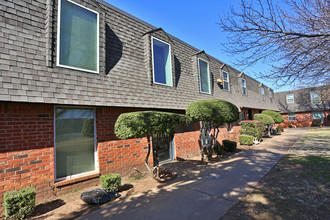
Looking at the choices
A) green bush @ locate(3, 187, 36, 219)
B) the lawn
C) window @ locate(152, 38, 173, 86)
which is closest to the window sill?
green bush @ locate(3, 187, 36, 219)

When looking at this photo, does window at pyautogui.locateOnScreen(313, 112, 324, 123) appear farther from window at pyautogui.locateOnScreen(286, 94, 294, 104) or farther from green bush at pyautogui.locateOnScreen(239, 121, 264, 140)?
green bush at pyautogui.locateOnScreen(239, 121, 264, 140)

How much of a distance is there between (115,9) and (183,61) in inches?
169

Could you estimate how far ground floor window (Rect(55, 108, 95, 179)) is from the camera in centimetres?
470

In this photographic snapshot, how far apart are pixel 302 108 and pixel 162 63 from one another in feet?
110

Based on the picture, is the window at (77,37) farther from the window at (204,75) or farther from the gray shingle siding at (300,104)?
the gray shingle siding at (300,104)

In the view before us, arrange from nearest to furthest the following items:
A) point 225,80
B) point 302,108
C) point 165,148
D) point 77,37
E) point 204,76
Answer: point 77,37 < point 165,148 < point 204,76 < point 225,80 < point 302,108

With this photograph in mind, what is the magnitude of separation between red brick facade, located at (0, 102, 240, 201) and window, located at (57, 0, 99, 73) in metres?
1.49

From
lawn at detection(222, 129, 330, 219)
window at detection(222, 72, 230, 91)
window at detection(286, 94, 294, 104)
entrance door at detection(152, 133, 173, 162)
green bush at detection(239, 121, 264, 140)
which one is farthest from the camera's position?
window at detection(286, 94, 294, 104)

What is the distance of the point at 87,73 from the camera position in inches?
202

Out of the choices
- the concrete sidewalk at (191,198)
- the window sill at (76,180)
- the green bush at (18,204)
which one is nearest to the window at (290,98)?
the concrete sidewalk at (191,198)

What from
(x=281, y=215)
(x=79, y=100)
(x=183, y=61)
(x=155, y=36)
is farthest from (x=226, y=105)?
(x=79, y=100)

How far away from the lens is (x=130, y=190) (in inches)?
190

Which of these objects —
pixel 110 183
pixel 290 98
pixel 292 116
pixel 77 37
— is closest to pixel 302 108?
pixel 292 116

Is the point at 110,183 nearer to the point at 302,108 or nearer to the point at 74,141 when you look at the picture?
the point at 74,141
